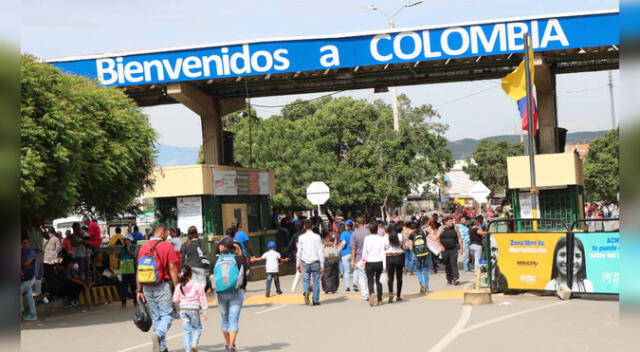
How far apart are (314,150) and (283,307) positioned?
3848cm

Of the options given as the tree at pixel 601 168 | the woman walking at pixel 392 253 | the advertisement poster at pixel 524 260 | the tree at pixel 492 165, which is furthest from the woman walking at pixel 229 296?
the tree at pixel 492 165

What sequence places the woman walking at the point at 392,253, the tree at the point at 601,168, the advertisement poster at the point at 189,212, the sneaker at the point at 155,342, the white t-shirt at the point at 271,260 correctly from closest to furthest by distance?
1. the sneaker at the point at 155,342
2. the woman walking at the point at 392,253
3. the white t-shirt at the point at 271,260
4. the advertisement poster at the point at 189,212
5. the tree at the point at 601,168

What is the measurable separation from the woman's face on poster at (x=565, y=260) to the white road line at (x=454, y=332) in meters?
2.31

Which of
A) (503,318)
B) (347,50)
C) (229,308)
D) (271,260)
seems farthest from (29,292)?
(347,50)

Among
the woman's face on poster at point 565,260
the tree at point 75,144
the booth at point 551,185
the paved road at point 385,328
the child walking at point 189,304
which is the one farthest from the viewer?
the booth at point 551,185

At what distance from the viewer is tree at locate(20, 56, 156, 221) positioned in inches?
584

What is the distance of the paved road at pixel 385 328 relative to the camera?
439 inches

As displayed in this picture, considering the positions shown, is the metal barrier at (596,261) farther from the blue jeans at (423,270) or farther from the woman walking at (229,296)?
the woman walking at (229,296)

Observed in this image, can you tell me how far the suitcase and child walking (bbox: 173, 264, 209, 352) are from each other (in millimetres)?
9539

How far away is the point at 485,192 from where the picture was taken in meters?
36.1

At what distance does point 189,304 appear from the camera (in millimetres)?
10664

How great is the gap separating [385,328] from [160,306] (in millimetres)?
4123

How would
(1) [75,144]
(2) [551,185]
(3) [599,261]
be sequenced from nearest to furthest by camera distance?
(3) [599,261] < (1) [75,144] < (2) [551,185]

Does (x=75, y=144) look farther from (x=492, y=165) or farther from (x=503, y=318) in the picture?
(x=492, y=165)
